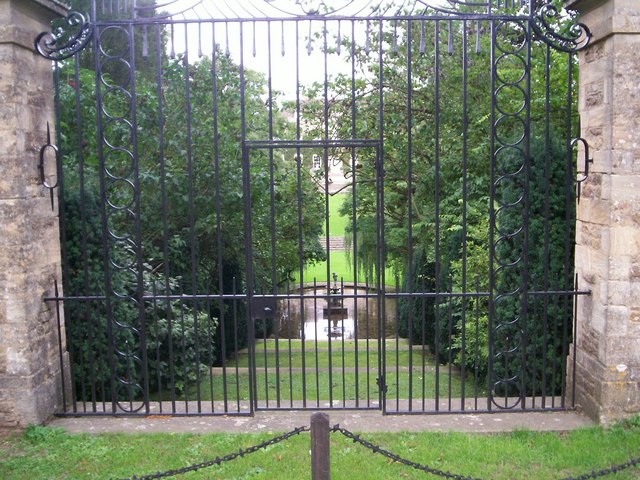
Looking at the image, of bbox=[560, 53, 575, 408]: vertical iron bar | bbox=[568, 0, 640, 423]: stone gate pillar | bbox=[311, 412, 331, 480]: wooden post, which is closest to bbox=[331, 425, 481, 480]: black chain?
bbox=[311, 412, 331, 480]: wooden post

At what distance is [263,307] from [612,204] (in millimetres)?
2747

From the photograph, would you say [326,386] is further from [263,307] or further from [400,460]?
[400,460]

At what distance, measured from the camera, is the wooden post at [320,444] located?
351 cm

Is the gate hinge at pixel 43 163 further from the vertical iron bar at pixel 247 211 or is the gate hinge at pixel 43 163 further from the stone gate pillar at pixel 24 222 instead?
the vertical iron bar at pixel 247 211

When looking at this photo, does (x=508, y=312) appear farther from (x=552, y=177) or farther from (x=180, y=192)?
(x=180, y=192)

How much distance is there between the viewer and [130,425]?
552 cm

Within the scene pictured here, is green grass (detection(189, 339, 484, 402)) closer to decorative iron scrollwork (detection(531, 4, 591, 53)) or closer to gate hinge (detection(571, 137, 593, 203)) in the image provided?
gate hinge (detection(571, 137, 593, 203))

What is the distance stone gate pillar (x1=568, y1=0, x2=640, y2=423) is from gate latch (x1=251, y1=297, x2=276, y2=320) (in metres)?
2.51

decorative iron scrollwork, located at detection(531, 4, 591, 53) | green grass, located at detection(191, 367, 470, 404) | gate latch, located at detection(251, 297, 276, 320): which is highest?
decorative iron scrollwork, located at detection(531, 4, 591, 53)

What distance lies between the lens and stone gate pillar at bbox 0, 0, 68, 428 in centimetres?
502

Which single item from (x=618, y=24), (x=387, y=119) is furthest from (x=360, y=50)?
(x=618, y=24)

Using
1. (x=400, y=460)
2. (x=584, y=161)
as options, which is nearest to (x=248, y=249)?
(x=400, y=460)

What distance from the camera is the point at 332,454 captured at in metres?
4.87

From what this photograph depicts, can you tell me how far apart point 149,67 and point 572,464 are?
1100cm
